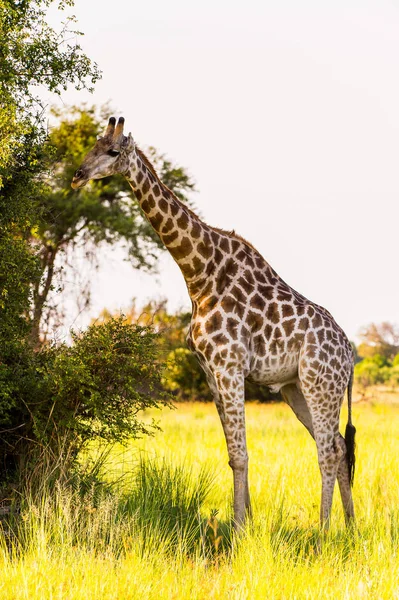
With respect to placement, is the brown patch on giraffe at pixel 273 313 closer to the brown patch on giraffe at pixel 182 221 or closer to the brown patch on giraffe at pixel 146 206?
the brown patch on giraffe at pixel 182 221

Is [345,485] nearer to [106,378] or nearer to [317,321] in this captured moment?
[317,321]

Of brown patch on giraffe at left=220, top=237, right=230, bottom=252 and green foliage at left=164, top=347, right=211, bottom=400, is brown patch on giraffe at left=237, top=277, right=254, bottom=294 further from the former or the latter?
green foliage at left=164, top=347, right=211, bottom=400

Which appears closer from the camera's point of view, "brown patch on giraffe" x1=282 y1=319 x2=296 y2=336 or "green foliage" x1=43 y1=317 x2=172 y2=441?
"brown patch on giraffe" x1=282 y1=319 x2=296 y2=336

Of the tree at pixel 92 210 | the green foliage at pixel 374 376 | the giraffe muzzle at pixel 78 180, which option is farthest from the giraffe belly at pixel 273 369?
the green foliage at pixel 374 376

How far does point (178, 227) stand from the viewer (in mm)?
7711

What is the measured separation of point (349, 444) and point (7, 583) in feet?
13.0

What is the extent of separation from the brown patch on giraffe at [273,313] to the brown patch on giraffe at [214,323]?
0.51m

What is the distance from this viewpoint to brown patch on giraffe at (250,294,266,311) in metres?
7.75

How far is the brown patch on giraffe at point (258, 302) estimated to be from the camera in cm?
775

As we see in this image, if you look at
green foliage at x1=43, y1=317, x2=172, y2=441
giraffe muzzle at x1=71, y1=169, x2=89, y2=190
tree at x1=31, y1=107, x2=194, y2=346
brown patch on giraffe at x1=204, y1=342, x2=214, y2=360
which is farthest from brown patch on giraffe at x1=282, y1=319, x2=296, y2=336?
tree at x1=31, y1=107, x2=194, y2=346

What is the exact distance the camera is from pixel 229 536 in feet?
25.2

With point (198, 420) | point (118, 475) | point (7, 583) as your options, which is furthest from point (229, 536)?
point (198, 420)

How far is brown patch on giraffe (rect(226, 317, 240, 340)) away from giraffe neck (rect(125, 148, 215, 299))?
0.49m

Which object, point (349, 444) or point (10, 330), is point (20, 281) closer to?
point (10, 330)
